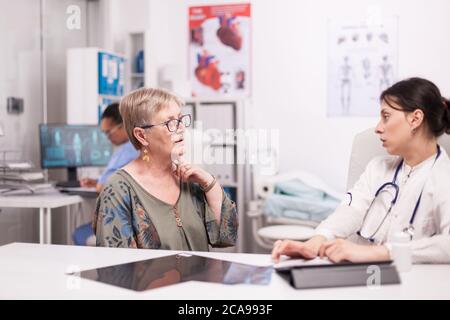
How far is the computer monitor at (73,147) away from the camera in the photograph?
3.49m

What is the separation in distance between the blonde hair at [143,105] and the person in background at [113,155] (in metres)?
1.40

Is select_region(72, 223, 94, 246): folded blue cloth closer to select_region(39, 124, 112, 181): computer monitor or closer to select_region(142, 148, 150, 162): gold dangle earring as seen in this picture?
select_region(39, 124, 112, 181): computer monitor

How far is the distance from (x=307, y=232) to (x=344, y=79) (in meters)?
1.41

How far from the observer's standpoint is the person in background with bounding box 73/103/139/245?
312 cm

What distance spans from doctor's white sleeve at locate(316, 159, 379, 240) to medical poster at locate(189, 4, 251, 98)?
101 inches

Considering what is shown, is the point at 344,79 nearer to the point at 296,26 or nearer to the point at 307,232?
the point at 296,26

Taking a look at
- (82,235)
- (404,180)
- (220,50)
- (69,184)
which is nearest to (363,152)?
(404,180)

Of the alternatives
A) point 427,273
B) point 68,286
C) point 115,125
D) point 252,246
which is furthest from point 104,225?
point 252,246

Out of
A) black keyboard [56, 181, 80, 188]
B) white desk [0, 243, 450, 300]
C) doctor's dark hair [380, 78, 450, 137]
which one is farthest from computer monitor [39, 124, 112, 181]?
doctor's dark hair [380, 78, 450, 137]

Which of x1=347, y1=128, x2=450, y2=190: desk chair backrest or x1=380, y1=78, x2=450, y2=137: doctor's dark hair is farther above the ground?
x1=380, y1=78, x2=450, y2=137: doctor's dark hair

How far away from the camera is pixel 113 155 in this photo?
3.27m

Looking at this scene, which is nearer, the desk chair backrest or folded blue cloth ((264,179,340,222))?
the desk chair backrest

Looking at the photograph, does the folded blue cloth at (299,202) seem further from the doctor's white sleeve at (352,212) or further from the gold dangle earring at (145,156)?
the gold dangle earring at (145,156)
